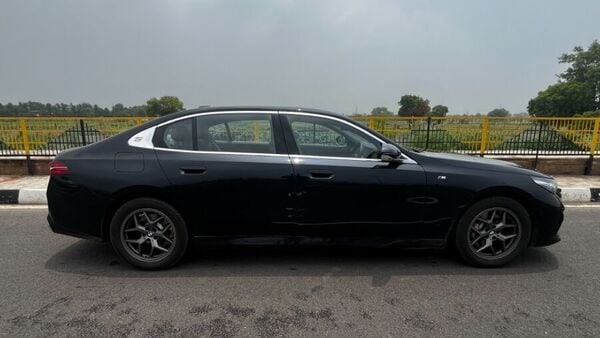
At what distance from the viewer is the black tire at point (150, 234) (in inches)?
122

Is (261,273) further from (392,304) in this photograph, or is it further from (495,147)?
(495,147)

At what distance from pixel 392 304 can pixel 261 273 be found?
1194mm

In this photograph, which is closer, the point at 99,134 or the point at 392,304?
the point at 392,304

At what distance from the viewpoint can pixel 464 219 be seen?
10.5 feet

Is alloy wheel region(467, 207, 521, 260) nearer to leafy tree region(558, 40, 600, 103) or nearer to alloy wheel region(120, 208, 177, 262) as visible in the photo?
alloy wheel region(120, 208, 177, 262)

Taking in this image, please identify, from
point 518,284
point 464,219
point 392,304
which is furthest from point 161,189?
point 518,284

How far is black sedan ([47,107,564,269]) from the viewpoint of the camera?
121 inches

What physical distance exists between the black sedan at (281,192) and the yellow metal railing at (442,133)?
4525 millimetres

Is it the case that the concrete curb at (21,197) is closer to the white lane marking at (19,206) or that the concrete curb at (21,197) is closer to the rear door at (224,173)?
the white lane marking at (19,206)

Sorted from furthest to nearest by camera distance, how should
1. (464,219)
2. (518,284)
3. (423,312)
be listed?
(464,219) < (518,284) < (423,312)

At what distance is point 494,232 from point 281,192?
2.10 meters

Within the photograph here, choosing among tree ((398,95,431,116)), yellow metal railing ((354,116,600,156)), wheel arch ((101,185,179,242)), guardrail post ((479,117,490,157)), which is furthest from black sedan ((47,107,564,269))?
tree ((398,95,431,116))

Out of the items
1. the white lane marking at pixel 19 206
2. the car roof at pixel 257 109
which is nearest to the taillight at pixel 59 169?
the car roof at pixel 257 109

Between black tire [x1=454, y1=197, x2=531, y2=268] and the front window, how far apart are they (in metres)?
1.11
